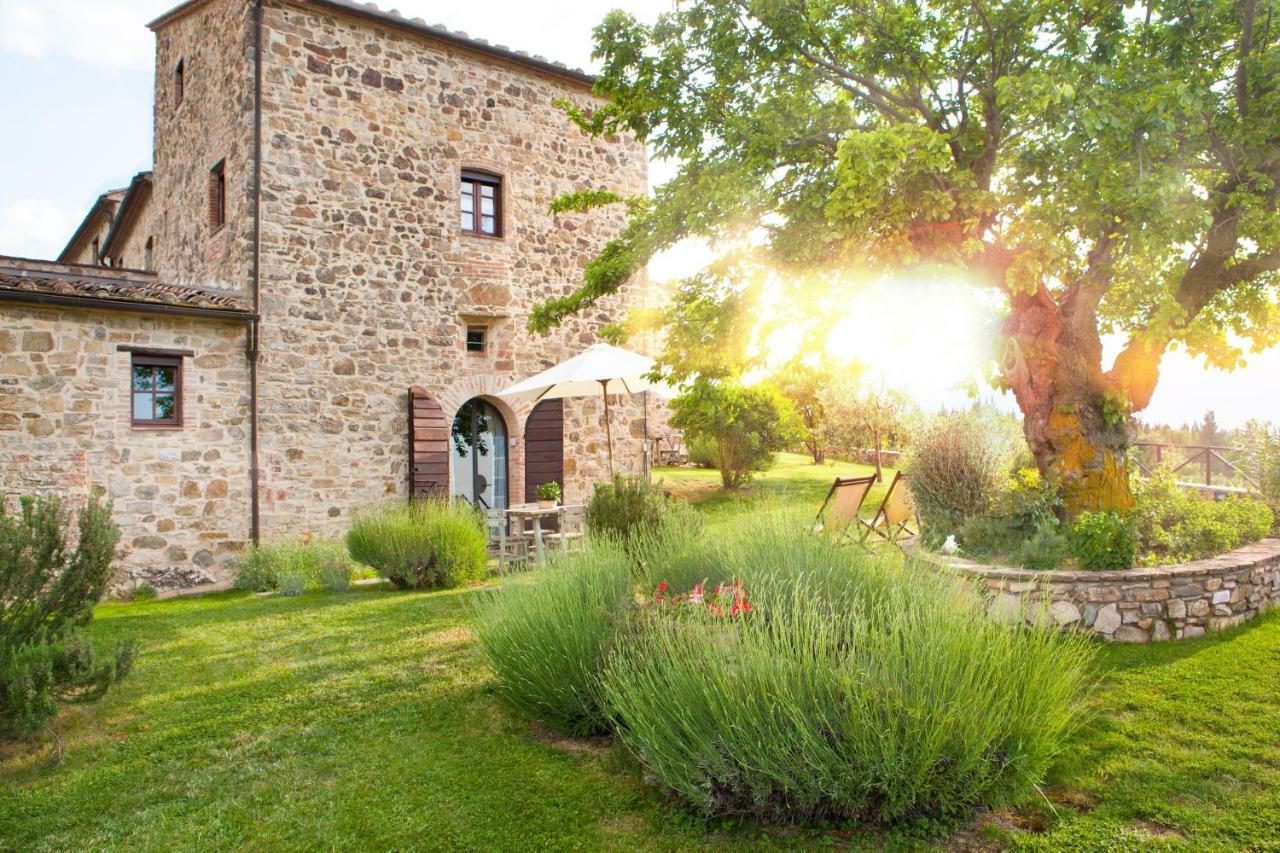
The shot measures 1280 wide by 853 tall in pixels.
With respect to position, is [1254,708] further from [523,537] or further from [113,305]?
[113,305]

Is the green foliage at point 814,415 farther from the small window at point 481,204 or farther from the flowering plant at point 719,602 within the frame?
the flowering plant at point 719,602

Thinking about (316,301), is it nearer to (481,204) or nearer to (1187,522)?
(481,204)

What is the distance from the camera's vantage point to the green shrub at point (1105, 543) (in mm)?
5660

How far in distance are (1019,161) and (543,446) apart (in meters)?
7.78

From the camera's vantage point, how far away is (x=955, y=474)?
753cm

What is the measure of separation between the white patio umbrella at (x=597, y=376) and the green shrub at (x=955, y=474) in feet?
9.25

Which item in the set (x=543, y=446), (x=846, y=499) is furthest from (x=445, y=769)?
(x=543, y=446)

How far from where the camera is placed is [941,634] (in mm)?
3107

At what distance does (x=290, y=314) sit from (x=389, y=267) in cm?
153

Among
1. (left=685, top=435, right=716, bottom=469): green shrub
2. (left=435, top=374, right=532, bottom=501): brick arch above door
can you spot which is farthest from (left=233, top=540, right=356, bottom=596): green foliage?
(left=685, top=435, right=716, bottom=469): green shrub

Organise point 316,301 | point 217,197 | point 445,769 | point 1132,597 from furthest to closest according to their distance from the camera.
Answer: point 217,197 < point 316,301 < point 1132,597 < point 445,769

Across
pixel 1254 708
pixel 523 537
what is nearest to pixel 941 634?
pixel 1254 708

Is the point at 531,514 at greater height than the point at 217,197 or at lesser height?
lesser

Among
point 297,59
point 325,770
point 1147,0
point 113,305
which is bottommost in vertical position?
point 325,770
